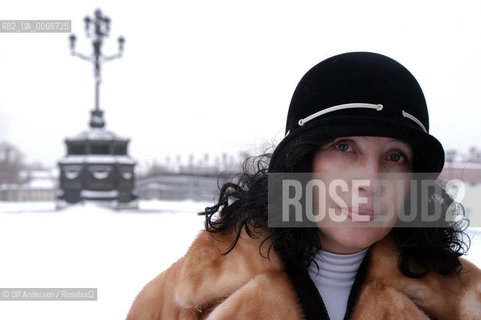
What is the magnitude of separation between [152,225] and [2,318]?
595 centimetres

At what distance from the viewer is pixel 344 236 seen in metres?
1.54

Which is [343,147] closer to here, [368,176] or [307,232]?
[368,176]

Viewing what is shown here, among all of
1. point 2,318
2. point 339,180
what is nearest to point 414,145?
point 339,180

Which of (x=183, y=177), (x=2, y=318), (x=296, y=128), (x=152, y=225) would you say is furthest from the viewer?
(x=183, y=177)

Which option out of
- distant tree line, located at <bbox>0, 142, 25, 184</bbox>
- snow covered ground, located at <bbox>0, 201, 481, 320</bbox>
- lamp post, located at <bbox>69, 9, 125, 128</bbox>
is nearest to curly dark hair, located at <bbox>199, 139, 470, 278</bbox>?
snow covered ground, located at <bbox>0, 201, 481, 320</bbox>

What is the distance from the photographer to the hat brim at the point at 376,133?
4.77ft

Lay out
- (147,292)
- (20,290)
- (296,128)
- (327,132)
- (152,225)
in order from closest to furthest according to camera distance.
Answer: (327,132) → (296,128) → (147,292) → (20,290) → (152,225)

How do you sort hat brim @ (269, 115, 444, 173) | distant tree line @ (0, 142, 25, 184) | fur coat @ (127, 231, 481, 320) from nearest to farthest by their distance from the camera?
hat brim @ (269, 115, 444, 173)
fur coat @ (127, 231, 481, 320)
distant tree line @ (0, 142, 25, 184)

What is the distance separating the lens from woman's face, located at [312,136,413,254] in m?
1.51

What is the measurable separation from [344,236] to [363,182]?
0.67ft

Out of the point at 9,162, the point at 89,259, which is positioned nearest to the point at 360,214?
the point at 89,259

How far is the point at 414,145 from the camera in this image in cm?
154

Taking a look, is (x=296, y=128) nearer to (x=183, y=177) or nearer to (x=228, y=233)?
(x=228, y=233)

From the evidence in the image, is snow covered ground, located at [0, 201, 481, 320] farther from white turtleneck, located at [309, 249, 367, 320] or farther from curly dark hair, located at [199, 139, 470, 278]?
white turtleneck, located at [309, 249, 367, 320]
